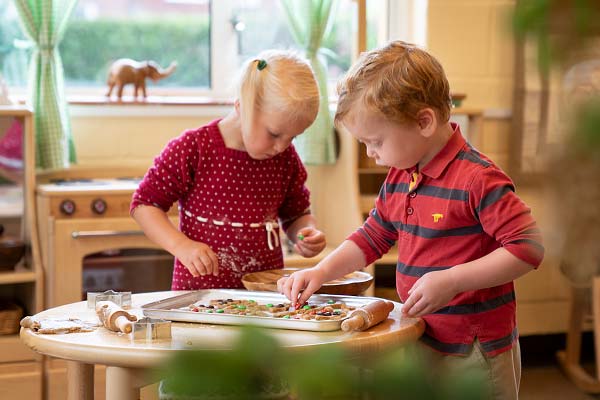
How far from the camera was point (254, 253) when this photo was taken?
176 cm

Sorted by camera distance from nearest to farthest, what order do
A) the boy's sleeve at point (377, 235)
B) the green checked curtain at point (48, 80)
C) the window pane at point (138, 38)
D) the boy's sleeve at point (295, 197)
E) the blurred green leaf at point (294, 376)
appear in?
the blurred green leaf at point (294, 376) → the boy's sleeve at point (377, 235) → the boy's sleeve at point (295, 197) → the green checked curtain at point (48, 80) → the window pane at point (138, 38)

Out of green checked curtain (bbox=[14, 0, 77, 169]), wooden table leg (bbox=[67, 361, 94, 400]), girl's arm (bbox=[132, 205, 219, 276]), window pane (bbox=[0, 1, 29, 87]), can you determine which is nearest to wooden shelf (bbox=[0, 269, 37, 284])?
green checked curtain (bbox=[14, 0, 77, 169])

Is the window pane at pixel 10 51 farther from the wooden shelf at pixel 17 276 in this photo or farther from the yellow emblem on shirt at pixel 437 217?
the yellow emblem on shirt at pixel 437 217

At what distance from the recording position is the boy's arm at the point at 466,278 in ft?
3.81

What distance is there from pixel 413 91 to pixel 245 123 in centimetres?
51

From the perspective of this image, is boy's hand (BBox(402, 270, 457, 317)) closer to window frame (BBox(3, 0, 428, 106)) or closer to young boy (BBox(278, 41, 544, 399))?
young boy (BBox(278, 41, 544, 399))

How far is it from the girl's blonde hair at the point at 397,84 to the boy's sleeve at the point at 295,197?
0.56 m

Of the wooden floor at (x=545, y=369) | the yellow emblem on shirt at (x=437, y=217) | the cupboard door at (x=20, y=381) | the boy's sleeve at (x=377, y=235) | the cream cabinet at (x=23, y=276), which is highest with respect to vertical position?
the yellow emblem on shirt at (x=437, y=217)

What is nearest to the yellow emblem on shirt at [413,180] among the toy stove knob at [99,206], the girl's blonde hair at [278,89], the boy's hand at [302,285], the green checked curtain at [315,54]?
the boy's hand at [302,285]

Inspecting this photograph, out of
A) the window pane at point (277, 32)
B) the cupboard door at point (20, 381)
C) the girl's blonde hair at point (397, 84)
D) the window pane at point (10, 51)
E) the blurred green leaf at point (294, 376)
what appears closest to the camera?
the blurred green leaf at point (294, 376)

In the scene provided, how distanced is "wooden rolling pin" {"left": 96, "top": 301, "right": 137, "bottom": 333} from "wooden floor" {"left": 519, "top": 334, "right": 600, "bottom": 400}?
6.55 ft

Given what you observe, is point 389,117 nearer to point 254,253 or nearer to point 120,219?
point 254,253

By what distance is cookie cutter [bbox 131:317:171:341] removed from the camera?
1.19m

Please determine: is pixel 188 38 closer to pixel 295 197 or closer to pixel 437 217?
pixel 295 197
